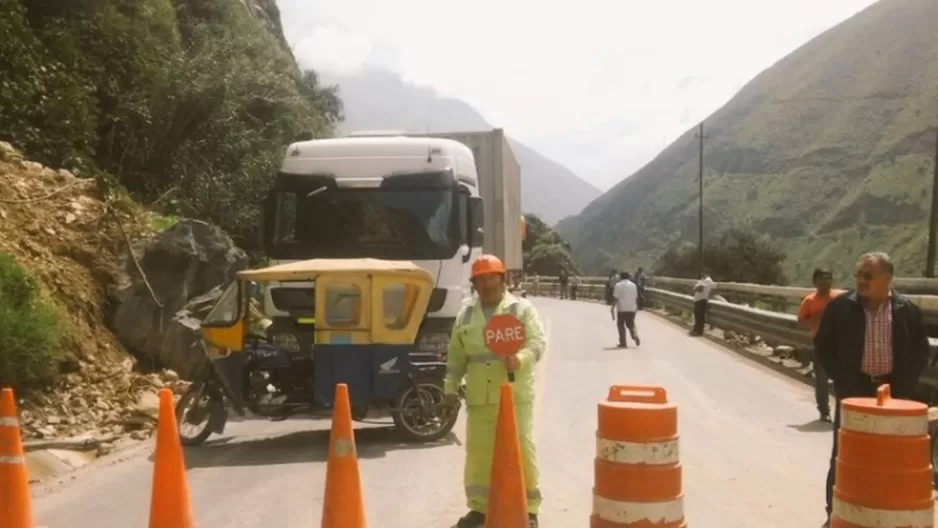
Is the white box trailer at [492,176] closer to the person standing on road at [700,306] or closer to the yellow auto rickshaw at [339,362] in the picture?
the person standing on road at [700,306]

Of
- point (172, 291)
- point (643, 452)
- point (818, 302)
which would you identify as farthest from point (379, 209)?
point (643, 452)

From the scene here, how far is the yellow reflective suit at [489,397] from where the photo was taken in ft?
19.7

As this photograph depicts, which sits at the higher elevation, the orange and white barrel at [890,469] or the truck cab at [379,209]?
the truck cab at [379,209]

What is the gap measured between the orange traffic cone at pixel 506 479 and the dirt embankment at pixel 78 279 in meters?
5.68

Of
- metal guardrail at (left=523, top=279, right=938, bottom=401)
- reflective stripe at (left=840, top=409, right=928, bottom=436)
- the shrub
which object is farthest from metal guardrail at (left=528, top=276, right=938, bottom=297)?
the shrub

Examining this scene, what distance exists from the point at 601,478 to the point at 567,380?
9817 mm

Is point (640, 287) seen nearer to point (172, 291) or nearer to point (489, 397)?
point (172, 291)

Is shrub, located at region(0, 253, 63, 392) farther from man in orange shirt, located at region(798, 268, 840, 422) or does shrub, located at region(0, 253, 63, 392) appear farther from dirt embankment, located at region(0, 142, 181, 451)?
man in orange shirt, located at region(798, 268, 840, 422)

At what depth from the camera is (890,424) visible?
4848 millimetres

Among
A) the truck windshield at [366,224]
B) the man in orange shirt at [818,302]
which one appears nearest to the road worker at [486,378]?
the man in orange shirt at [818,302]

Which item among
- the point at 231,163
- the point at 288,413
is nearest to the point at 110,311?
the point at 288,413

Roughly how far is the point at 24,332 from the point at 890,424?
871 cm

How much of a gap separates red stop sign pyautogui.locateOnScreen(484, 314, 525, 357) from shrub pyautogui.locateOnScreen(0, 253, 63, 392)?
645cm

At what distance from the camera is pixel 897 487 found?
4.82 m
